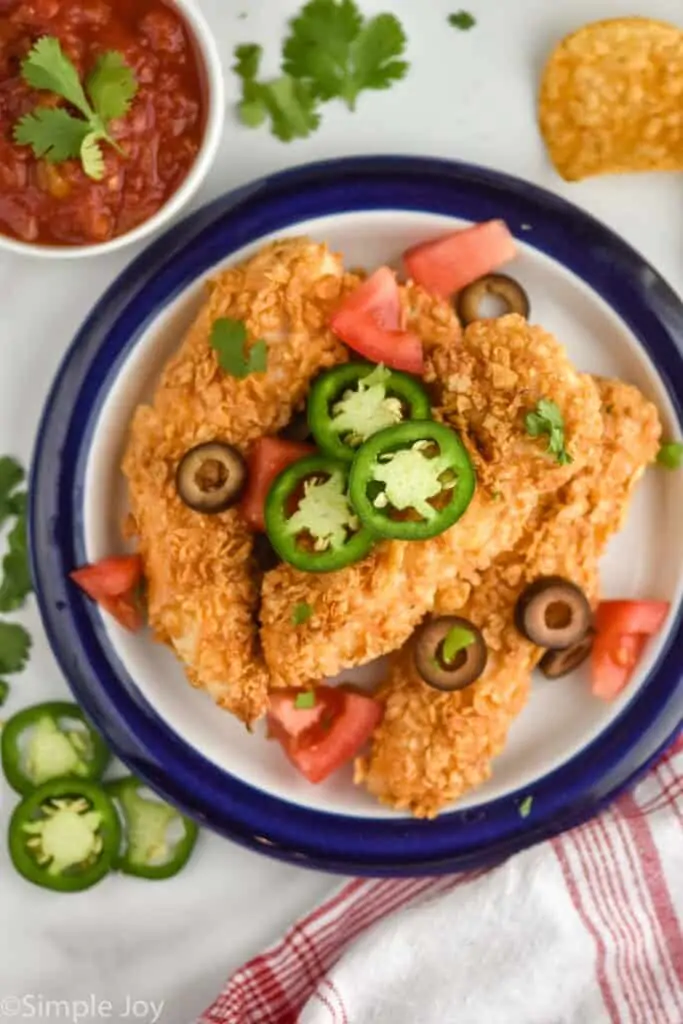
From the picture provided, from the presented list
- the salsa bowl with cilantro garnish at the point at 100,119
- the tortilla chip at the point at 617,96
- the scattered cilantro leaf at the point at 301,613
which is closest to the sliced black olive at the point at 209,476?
the scattered cilantro leaf at the point at 301,613

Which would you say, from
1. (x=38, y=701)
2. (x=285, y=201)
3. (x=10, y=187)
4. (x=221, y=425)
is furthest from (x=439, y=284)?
(x=38, y=701)

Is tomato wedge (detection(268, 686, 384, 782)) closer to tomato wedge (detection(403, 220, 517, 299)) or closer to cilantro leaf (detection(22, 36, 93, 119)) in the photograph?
tomato wedge (detection(403, 220, 517, 299))

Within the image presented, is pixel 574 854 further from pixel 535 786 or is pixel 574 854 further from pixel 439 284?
pixel 439 284

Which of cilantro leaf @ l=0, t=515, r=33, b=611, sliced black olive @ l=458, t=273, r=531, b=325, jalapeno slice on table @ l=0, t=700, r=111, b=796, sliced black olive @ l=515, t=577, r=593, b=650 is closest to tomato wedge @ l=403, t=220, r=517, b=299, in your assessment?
sliced black olive @ l=458, t=273, r=531, b=325

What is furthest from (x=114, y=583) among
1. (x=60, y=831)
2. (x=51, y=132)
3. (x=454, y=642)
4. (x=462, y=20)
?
(x=462, y=20)

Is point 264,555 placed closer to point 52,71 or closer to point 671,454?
point 671,454
